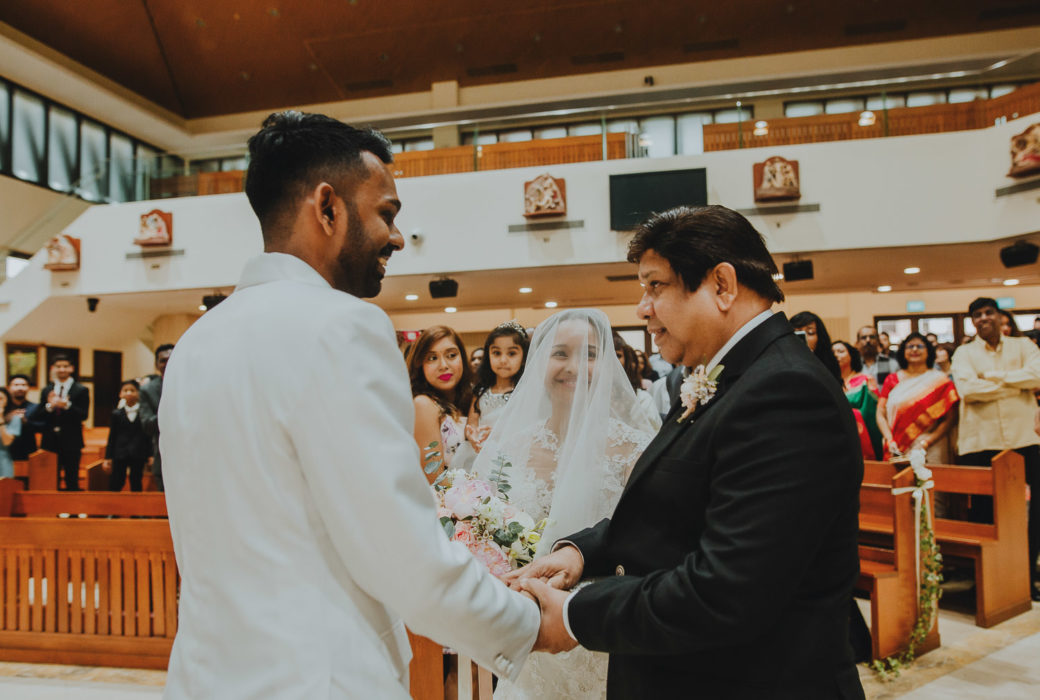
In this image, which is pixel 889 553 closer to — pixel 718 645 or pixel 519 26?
pixel 718 645

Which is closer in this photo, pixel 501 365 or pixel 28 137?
pixel 501 365

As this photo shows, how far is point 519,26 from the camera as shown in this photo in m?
12.1

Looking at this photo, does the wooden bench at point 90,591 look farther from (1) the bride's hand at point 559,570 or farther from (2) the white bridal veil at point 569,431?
(1) the bride's hand at point 559,570

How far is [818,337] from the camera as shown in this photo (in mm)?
3992

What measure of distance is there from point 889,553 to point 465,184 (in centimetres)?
747

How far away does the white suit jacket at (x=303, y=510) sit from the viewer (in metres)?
0.89

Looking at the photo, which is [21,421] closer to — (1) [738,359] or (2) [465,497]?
(2) [465,497]

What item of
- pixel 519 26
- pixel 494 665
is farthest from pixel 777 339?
pixel 519 26

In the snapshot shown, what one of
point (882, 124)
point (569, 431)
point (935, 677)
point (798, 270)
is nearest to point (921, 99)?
point (882, 124)

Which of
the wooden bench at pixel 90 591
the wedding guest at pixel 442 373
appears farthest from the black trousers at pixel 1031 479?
the wooden bench at pixel 90 591

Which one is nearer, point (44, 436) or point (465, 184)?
point (44, 436)

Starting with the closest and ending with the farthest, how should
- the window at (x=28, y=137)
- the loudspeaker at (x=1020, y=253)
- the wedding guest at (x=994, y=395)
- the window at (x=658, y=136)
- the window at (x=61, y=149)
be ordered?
1. the wedding guest at (x=994, y=395)
2. the loudspeaker at (x=1020, y=253)
3. the window at (x=658, y=136)
4. the window at (x=28, y=137)
5. the window at (x=61, y=149)

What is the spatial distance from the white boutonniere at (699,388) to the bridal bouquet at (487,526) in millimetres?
715

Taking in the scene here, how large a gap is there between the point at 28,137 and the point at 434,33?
7.54 metres
